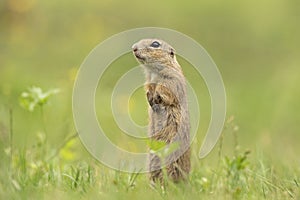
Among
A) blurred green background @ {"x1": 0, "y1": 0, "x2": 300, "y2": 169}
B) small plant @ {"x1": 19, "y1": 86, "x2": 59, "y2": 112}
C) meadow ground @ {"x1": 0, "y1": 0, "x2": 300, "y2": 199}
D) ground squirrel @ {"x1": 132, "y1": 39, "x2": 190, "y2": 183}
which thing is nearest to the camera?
ground squirrel @ {"x1": 132, "y1": 39, "x2": 190, "y2": 183}

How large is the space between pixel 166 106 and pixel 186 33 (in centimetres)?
1157

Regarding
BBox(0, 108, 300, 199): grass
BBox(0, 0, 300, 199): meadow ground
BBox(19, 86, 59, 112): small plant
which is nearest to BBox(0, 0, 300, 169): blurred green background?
BBox(0, 0, 300, 199): meadow ground

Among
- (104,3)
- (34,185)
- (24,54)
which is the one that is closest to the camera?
(34,185)

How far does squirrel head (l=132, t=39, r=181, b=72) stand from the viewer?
205 inches

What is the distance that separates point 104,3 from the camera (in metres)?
17.5

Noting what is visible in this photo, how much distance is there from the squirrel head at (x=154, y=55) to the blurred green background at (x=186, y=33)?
8.53 metres

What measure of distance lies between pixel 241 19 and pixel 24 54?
14.2 ft

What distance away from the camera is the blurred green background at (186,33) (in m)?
14.7

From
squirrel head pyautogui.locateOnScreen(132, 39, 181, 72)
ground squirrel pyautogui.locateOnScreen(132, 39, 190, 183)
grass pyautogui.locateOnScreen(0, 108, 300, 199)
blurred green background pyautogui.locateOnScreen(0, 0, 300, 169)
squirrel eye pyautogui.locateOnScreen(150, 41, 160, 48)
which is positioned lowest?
grass pyautogui.locateOnScreen(0, 108, 300, 199)

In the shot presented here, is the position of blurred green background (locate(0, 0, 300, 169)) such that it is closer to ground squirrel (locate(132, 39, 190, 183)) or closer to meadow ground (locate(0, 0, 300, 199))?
meadow ground (locate(0, 0, 300, 199))

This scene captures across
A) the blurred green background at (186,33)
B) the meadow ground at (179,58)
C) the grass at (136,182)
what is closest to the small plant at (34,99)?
the grass at (136,182)

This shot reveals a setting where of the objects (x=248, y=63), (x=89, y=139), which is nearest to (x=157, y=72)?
(x=89, y=139)

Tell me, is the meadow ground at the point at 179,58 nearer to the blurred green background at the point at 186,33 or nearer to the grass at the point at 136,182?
the blurred green background at the point at 186,33

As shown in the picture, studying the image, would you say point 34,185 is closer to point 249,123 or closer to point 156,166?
point 156,166
